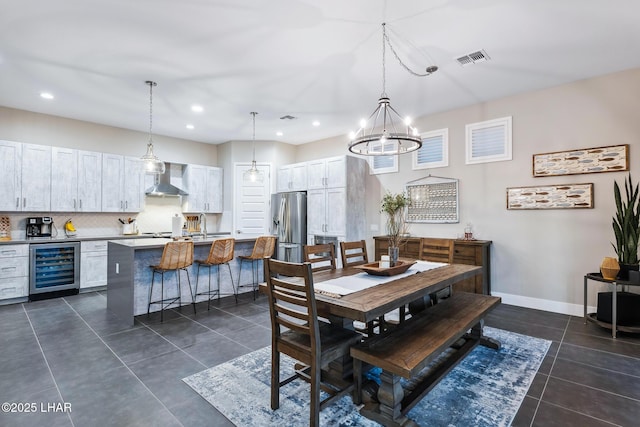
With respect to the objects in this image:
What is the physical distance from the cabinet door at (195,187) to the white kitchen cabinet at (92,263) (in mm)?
1889

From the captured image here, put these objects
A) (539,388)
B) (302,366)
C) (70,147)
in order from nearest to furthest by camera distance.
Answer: (539,388)
(302,366)
(70,147)

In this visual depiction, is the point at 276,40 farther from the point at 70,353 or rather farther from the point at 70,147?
the point at 70,147

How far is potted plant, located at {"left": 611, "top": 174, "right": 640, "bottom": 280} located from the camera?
346 centimetres

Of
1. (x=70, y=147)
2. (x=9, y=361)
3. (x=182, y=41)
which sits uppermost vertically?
(x=182, y=41)

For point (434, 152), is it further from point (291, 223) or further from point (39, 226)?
point (39, 226)

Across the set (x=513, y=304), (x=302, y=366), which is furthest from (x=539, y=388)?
(x=513, y=304)

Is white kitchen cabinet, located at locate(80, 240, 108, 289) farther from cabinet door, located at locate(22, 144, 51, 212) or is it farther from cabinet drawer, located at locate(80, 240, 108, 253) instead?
cabinet door, located at locate(22, 144, 51, 212)

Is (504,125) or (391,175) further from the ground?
(504,125)

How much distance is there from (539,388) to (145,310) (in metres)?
4.35

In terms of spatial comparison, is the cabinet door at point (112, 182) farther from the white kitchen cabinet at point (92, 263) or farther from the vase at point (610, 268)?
the vase at point (610, 268)

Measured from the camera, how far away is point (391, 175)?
5.96 meters

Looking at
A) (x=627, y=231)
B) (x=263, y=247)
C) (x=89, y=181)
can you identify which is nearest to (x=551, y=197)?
(x=627, y=231)

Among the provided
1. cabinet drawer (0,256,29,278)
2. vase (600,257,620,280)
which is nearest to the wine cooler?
cabinet drawer (0,256,29,278)

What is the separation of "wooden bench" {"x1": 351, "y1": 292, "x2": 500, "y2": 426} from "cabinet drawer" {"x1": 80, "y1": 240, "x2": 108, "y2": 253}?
531cm
